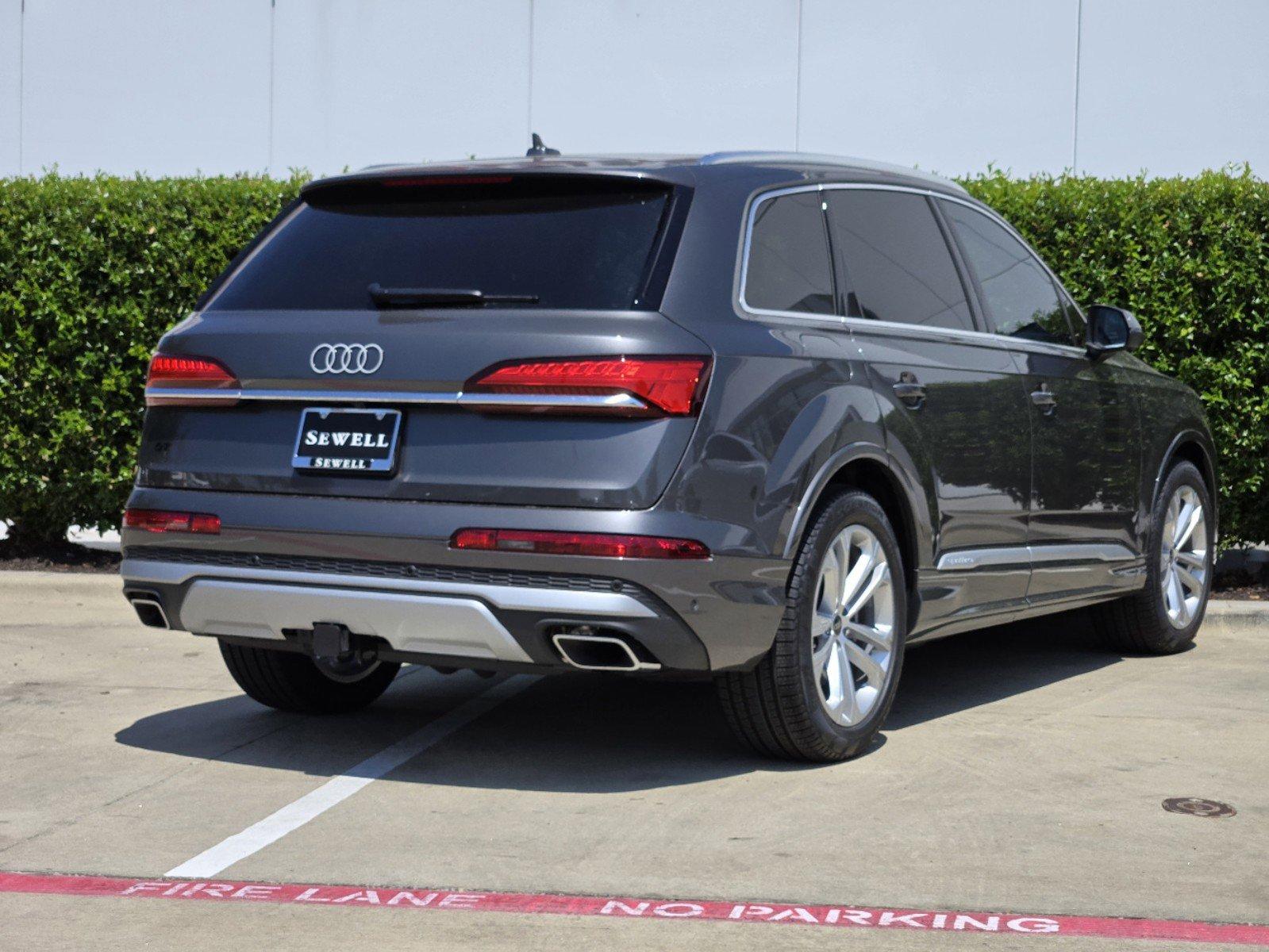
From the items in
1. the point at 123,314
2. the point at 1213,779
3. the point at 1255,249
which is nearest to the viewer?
the point at 1213,779

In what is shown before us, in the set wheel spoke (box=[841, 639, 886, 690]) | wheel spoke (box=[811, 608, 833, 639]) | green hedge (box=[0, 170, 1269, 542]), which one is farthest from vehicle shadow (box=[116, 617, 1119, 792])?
green hedge (box=[0, 170, 1269, 542])

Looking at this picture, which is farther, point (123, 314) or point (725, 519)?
point (123, 314)

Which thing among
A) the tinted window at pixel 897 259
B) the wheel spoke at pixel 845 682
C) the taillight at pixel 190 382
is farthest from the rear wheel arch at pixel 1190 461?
the taillight at pixel 190 382

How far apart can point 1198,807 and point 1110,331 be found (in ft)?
8.50

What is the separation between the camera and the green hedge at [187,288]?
9.34m

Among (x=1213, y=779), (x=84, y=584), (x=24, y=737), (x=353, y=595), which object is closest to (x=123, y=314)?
(x=84, y=584)

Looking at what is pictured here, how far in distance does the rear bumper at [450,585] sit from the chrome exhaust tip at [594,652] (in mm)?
29

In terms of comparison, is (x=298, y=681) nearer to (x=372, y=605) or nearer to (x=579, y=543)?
(x=372, y=605)

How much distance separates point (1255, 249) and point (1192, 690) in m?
3.16

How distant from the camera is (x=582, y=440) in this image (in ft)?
15.7

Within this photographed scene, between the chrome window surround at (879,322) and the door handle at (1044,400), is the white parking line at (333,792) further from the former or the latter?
the door handle at (1044,400)

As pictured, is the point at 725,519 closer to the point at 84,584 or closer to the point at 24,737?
the point at 24,737

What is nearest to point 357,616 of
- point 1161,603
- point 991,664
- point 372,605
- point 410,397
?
point 372,605

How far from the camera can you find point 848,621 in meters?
5.56
